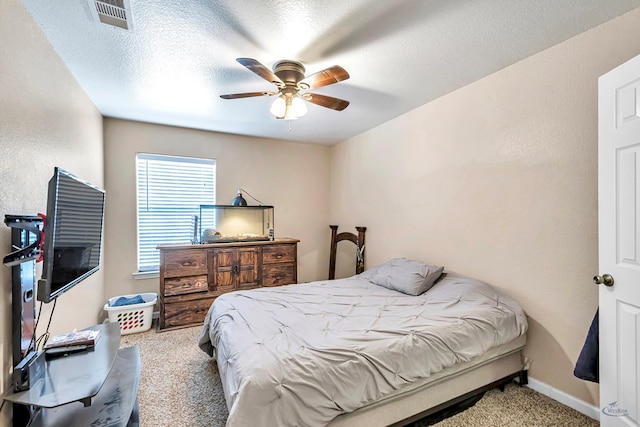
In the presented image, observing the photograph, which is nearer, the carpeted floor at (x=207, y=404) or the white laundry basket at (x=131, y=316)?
the carpeted floor at (x=207, y=404)

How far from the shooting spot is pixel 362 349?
5.03 feet

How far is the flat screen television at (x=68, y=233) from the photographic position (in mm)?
1223

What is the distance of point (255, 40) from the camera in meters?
1.83

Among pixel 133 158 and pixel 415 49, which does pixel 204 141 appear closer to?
pixel 133 158

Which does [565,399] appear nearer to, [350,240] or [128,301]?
[350,240]

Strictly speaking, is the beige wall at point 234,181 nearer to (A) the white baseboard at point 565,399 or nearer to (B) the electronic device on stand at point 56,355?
(B) the electronic device on stand at point 56,355

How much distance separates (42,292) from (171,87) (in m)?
1.93

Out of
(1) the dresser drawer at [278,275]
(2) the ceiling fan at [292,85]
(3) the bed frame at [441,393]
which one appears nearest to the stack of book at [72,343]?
(3) the bed frame at [441,393]

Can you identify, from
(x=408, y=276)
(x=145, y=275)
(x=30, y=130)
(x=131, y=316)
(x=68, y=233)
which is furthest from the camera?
(x=145, y=275)

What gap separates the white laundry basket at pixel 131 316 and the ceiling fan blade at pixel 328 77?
2.89m

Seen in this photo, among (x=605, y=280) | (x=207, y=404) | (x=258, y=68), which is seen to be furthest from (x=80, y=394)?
(x=605, y=280)

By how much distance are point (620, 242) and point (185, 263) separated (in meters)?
3.55

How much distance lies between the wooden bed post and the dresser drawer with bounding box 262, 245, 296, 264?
2.38 ft

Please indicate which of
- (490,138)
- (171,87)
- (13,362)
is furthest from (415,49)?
(13,362)
